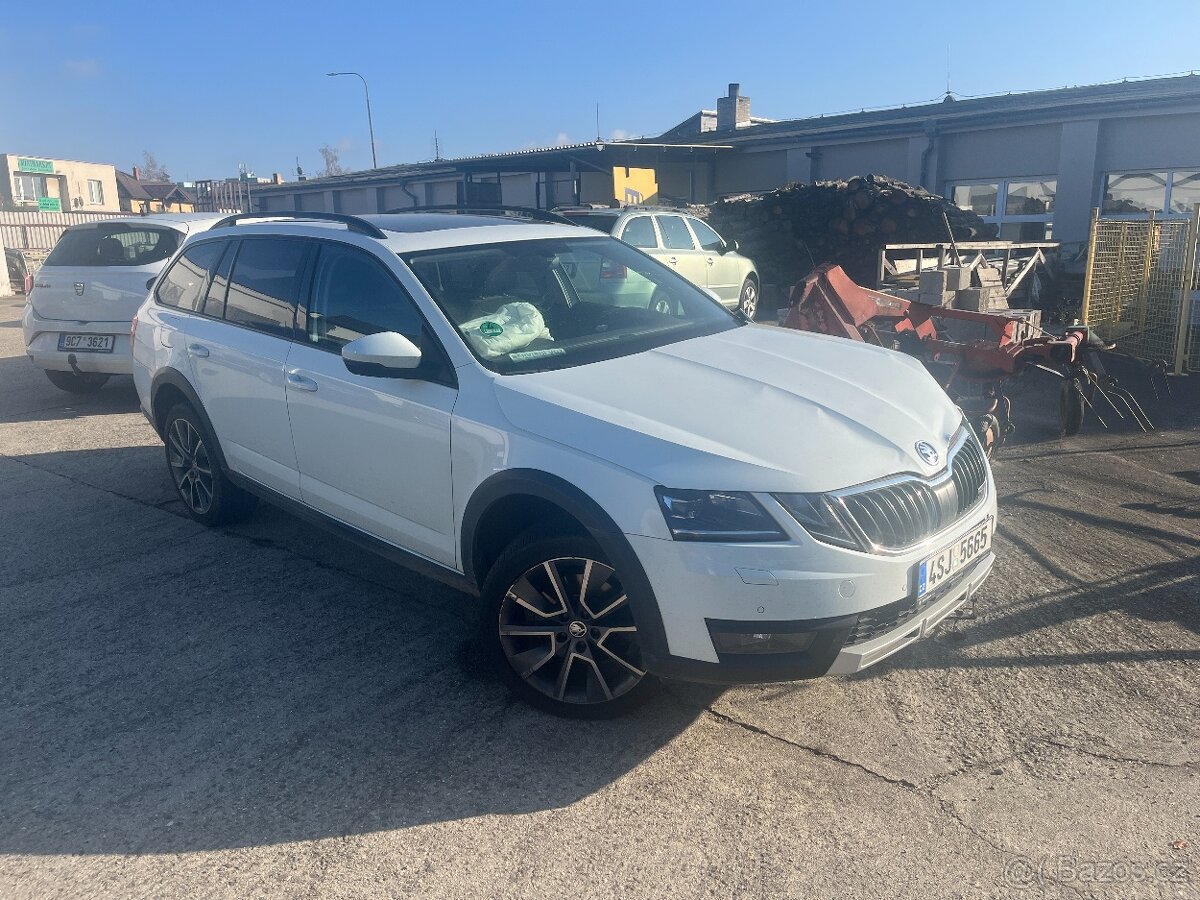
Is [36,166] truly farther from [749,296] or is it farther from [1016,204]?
[1016,204]

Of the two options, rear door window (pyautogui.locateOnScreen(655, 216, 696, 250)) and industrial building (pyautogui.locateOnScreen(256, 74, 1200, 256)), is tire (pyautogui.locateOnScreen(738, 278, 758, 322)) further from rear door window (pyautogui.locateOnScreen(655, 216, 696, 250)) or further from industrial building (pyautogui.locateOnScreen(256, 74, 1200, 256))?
industrial building (pyautogui.locateOnScreen(256, 74, 1200, 256))

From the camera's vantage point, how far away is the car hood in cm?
312

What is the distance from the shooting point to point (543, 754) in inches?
135

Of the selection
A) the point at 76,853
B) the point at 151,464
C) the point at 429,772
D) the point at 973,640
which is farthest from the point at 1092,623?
the point at 151,464

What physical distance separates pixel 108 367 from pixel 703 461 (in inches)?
310

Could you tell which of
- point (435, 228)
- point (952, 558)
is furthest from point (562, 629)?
point (435, 228)

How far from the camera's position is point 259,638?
440 cm

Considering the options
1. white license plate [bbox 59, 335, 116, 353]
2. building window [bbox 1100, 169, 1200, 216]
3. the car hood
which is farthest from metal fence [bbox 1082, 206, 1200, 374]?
white license plate [bbox 59, 335, 116, 353]

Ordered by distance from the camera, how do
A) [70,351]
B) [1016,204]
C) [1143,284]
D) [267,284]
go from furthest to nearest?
[1016,204], [1143,284], [70,351], [267,284]

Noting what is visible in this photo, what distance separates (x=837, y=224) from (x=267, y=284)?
1640cm

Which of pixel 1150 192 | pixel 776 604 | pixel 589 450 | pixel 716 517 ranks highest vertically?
pixel 1150 192

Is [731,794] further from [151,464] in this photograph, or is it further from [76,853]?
[151,464]

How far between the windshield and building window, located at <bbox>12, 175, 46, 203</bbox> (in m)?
64.1

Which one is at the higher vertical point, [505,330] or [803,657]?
[505,330]
